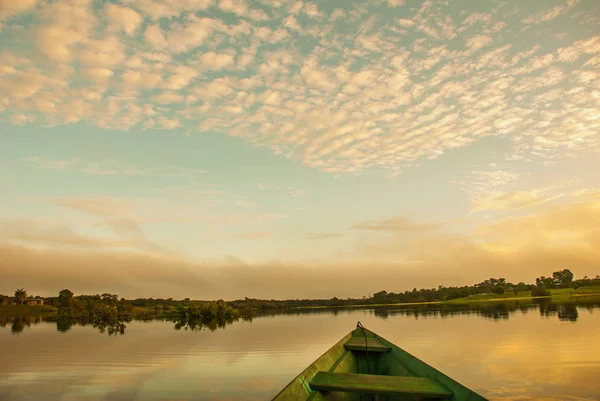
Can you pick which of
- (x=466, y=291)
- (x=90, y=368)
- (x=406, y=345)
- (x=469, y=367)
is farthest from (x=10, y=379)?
(x=466, y=291)

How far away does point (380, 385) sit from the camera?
6.56 m

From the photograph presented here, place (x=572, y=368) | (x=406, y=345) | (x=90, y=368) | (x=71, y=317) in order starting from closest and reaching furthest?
(x=572, y=368) < (x=90, y=368) < (x=406, y=345) < (x=71, y=317)

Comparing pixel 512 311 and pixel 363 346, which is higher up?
pixel 363 346

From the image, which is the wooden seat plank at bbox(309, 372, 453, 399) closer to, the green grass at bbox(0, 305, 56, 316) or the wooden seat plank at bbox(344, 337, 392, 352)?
the wooden seat plank at bbox(344, 337, 392, 352)

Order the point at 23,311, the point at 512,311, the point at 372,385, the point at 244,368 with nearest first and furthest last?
the point at 372,385 → the point at 244,368 → the point at 512,311 → the point at 23,311

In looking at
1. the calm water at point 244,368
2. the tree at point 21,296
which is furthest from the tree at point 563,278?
the tree at point 21,296

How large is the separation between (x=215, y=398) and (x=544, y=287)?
191028 mm

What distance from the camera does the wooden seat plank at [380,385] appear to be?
6305 millimetres

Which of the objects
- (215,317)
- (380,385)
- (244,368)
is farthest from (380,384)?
(215,317)

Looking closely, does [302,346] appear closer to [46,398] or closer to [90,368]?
[90,368]

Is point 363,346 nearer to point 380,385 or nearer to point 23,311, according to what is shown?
point 380,385

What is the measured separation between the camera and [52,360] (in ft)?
72.4

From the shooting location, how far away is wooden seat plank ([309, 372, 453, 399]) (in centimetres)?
630

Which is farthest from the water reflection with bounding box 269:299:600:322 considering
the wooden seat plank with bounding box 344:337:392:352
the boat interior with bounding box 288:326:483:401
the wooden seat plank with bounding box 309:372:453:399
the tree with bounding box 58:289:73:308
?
the tree with bounding box 58:289:73:308
